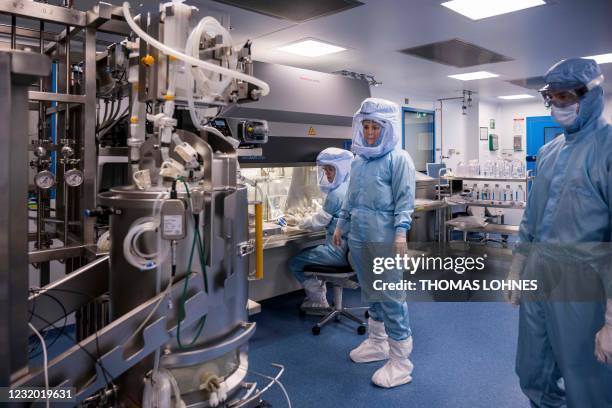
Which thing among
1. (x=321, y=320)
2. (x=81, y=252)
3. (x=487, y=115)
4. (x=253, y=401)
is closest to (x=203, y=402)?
(x=253, y=401)

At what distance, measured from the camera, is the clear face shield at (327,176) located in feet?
11.0

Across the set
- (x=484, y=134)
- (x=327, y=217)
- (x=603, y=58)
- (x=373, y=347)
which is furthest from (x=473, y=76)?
(x=373, y=347)

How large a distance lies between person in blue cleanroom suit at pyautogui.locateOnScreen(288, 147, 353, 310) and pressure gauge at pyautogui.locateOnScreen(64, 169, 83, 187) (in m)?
1.76

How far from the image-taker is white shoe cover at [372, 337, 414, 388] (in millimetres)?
2447

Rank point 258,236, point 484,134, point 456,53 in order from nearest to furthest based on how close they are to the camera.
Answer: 1. point 258,236
2. point 456,53
3. point 484,134

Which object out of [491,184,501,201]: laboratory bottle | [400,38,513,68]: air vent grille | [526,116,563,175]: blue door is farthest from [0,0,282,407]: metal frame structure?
[526,116,563,175]: blue door

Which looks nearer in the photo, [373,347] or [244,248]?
[244,248]

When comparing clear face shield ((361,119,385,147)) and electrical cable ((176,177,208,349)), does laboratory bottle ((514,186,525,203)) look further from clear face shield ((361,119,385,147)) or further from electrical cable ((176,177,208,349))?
electrical cable ((176,177,208,349))

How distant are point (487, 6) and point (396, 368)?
2.57 meters

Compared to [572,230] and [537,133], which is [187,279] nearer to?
[572,230]

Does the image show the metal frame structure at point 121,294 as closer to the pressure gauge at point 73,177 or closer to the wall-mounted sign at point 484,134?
the pressure gauge at point 73,177

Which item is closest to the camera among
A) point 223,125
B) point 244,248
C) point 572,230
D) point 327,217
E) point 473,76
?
point 244,248

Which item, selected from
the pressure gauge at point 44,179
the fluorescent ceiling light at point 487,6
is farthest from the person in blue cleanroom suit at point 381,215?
the pressure gauge at point 44,179

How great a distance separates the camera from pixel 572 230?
5.43 ft
